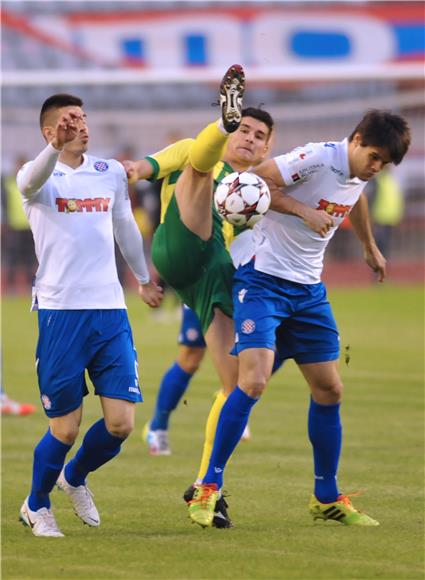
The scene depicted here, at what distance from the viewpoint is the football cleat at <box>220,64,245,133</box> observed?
21.3 ft

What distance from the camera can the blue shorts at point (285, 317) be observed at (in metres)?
6.98

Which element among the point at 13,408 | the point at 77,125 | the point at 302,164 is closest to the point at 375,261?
the point at 302,164

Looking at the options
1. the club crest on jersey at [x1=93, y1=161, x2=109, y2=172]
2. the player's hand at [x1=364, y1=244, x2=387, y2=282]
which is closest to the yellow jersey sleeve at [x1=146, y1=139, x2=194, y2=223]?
the club crest on jersey at [x1=93, y1=161, x2=109, y2=172]

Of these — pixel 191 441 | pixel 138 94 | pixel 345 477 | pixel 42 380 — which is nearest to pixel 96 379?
pixel 42 380

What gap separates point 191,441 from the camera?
9852 millimetres

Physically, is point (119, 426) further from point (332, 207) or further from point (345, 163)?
point (345, 163)

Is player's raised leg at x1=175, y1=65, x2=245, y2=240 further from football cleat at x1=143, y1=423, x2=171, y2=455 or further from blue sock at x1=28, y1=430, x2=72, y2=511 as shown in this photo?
football cleat at x1=143, y1=423, x2=171, y2=455

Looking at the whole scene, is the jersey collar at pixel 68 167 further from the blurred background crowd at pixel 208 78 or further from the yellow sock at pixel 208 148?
the blurred background crowd at pixel 208 78

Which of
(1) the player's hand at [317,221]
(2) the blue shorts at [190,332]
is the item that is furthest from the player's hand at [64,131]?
(2) the blue shorts at [190,332]

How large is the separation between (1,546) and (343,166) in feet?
8.64

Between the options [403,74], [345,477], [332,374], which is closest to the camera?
[332,374]

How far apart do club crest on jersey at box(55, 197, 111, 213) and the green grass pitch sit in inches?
64.0

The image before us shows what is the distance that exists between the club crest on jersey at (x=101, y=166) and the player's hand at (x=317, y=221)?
1.05 meters

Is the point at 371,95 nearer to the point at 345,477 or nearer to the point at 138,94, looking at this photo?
the point at 138,94
